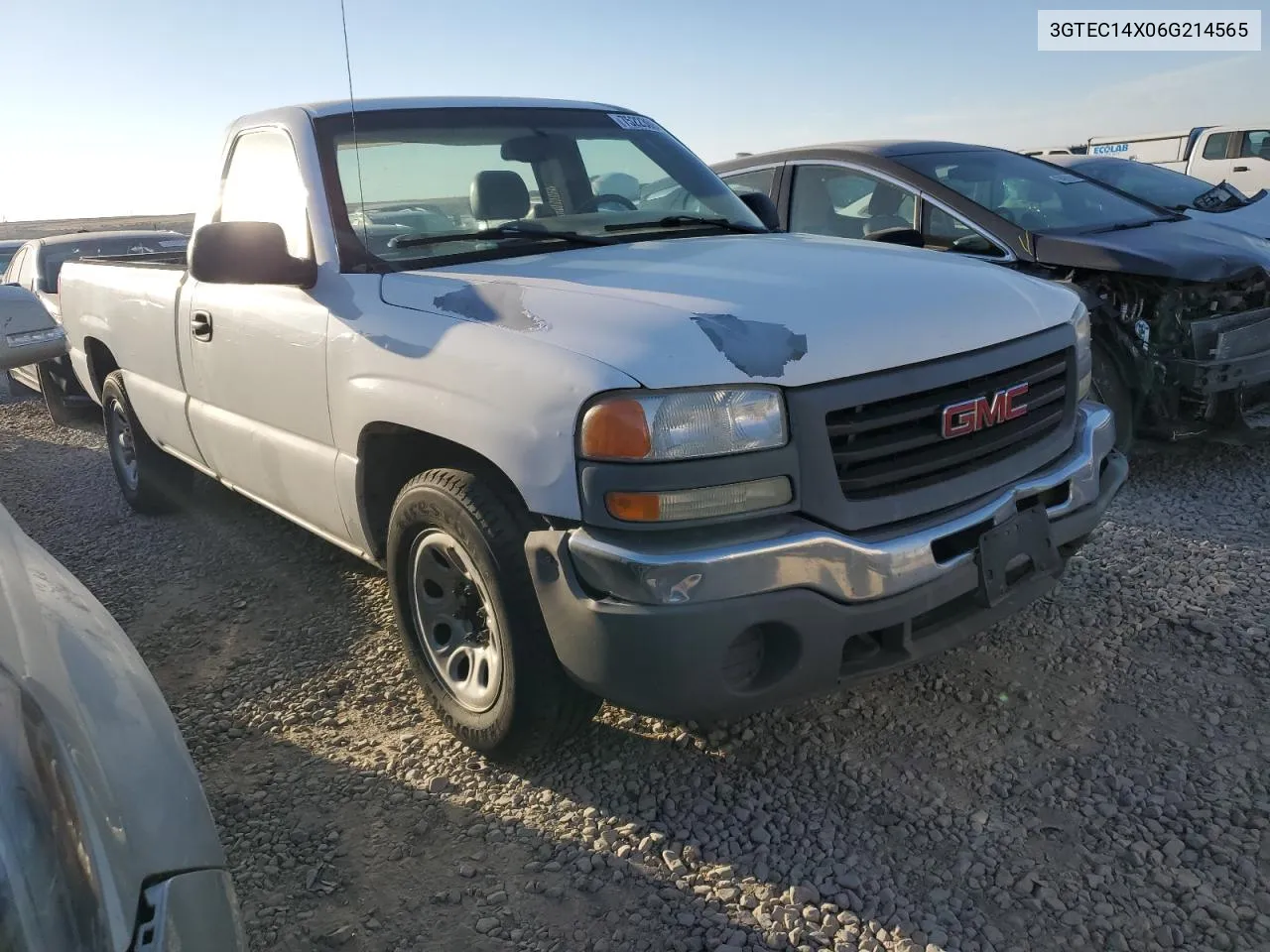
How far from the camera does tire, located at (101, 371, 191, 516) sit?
516cm

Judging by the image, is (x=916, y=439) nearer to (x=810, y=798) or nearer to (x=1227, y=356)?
(x=810, y=798)

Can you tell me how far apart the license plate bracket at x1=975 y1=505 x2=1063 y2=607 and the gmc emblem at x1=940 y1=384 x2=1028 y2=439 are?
26 centimetres

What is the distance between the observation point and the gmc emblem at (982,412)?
2459 millimetres

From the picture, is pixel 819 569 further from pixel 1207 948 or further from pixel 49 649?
pixel 49 649

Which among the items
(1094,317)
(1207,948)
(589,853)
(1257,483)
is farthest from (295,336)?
(1257,483)

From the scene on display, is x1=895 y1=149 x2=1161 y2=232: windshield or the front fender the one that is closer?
the front fender

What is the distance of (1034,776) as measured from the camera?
2.68 meters

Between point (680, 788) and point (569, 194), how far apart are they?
2162mm

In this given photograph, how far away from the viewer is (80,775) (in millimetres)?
1257

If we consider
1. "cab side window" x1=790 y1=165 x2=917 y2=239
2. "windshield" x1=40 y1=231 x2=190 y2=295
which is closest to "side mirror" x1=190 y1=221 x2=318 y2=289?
"cab side window" x1=790 y1=165 x2=917 y2=239

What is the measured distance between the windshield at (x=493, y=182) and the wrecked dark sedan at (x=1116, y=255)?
4.14ft

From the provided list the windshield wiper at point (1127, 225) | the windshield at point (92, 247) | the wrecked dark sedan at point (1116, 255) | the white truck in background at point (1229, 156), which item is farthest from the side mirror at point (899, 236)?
the white truck in background at point (1229, 156)

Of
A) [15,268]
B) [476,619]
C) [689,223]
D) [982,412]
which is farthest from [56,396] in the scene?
[982,412]

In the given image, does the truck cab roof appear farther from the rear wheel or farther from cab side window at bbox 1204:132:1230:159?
cab side window at bbox 1204:132:1230:159
